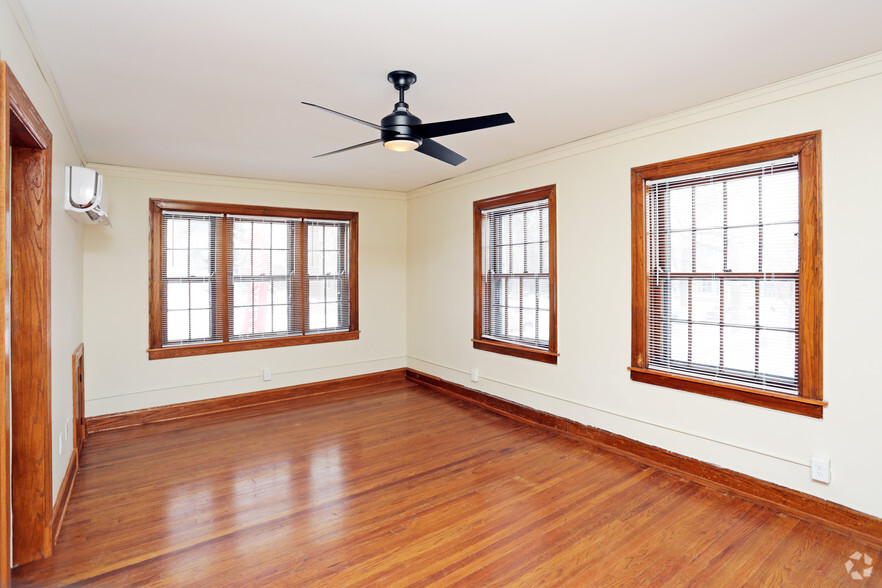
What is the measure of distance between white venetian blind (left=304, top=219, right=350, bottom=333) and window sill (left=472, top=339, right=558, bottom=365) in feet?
6.19

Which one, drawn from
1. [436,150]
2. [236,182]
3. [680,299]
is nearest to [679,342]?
[680,299]

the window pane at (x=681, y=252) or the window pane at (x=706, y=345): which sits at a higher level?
the window pane at (x=681, y=252)

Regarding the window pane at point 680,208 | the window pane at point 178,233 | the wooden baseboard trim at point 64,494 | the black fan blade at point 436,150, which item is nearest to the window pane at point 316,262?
the window pane at point 178,233

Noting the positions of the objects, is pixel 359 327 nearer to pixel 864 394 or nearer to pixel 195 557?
pixel 195 557

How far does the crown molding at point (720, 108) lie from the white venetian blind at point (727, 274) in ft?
1.26

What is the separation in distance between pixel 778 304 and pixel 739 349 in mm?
382

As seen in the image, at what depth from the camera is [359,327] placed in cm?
598

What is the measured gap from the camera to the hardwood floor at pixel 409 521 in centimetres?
223

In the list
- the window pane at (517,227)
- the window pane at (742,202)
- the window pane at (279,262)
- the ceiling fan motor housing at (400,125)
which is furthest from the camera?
the window pane at (279,262)

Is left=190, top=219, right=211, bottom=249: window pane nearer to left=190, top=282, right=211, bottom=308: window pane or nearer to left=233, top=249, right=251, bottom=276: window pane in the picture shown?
left=233, top=249, right=251, bottom=276: window pane

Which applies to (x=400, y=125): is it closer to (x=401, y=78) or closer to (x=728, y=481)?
(x=401, y=78)

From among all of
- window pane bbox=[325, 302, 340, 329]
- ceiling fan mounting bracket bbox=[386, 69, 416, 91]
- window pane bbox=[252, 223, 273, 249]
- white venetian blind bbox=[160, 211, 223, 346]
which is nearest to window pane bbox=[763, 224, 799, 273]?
ceiling fan mounting bracket bbox=[386, 69, 416, 91]

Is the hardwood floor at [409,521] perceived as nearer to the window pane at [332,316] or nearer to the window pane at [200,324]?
the window pane at [200,324]

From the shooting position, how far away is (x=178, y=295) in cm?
490
